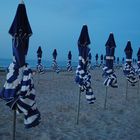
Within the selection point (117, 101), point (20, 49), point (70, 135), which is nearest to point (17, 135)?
point (70, 135)

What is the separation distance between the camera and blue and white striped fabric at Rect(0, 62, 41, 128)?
686 cm

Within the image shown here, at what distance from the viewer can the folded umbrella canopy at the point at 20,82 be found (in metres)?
6.86

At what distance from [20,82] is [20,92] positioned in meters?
0.23

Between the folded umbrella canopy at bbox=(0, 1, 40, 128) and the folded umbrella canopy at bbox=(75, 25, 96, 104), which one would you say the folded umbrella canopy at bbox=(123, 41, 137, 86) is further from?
the folded umbrella canopy at bbox=(0, 1, 40, 128)

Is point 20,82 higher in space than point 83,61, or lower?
lower

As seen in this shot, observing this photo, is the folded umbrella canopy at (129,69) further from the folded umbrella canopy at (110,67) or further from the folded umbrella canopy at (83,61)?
the folded umbrella canopy at (83,61)

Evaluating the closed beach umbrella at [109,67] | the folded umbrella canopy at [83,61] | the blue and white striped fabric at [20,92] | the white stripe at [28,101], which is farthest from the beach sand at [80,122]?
the white stripe at [28,101]

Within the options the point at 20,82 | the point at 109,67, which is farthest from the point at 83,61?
the point at 20,82

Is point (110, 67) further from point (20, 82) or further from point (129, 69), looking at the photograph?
point (20, 82)

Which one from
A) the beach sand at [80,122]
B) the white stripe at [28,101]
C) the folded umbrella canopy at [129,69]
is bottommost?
the beach sand at [80,122]

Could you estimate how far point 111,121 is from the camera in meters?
11.9

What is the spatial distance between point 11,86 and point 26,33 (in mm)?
1280

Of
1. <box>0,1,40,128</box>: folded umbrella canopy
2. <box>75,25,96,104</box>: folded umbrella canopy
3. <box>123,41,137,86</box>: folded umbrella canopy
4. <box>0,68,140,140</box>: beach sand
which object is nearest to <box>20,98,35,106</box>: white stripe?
<box>0,1,40,128</box>: folded umbrella canopy

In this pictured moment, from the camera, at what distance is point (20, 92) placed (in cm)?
686
